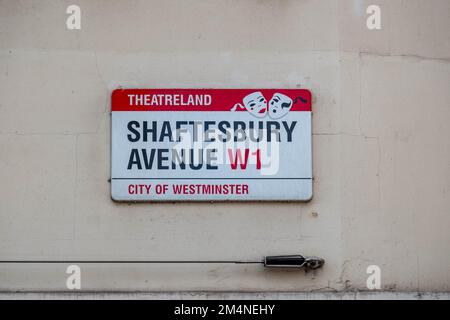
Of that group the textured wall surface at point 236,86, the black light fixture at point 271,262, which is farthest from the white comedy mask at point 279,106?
the black light fixture at point 271,262

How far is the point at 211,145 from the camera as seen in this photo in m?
5.74

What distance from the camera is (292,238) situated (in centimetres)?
570

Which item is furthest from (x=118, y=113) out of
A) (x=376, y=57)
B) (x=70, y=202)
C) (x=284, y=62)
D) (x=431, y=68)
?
(x=431, y=68)

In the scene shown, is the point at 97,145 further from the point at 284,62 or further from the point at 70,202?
the point at 284,62

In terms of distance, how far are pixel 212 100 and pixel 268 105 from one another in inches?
16.0

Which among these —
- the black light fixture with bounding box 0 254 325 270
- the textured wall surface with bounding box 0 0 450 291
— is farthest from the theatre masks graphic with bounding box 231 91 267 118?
the black light fixture with bounding box 0 254 325 270

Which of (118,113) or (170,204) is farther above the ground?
(118,113)

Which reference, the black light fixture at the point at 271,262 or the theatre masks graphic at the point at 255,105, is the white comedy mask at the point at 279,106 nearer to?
the theatre masks graphic at the point at 255,105

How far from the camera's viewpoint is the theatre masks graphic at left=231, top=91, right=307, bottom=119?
575cm

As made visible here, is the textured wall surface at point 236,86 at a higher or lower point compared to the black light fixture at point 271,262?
higher

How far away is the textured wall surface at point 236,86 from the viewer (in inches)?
224

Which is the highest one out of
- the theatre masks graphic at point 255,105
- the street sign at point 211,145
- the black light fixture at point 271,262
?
the theatre masks graphic at point 255,105
